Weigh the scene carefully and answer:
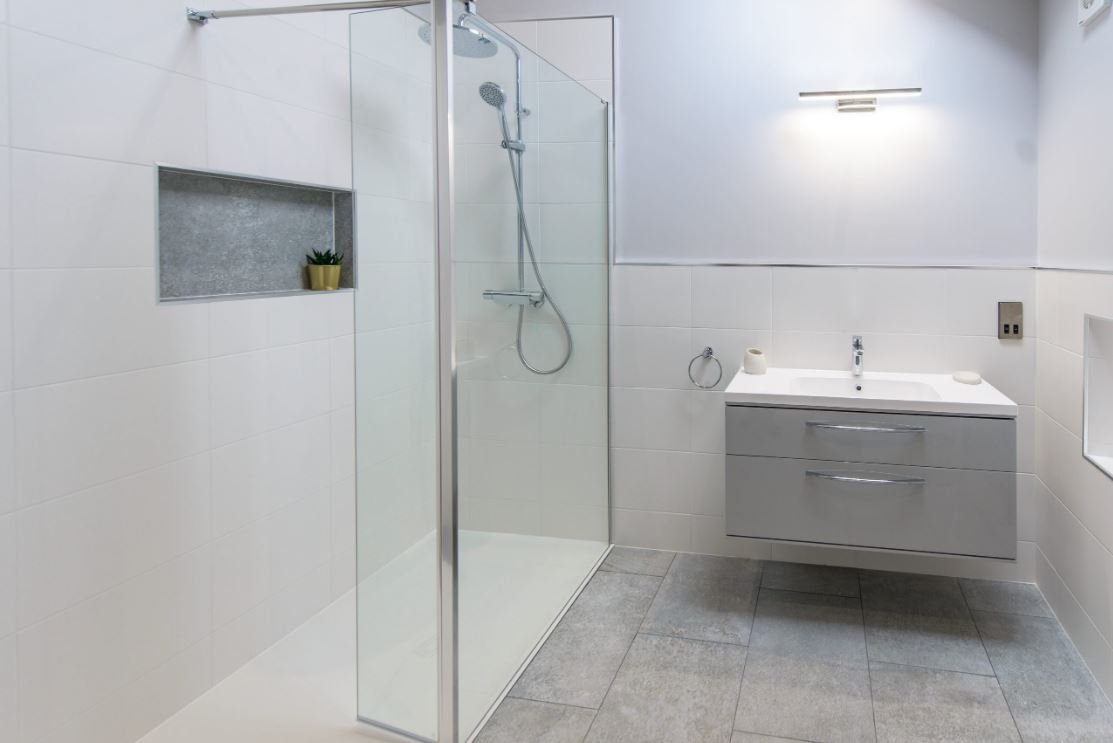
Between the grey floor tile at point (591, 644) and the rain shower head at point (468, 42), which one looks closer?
the rain shower head at point (468, 42)

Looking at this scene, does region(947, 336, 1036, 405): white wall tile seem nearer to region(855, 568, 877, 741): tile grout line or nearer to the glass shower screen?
region(855, 568, 877, 741): tile grout line

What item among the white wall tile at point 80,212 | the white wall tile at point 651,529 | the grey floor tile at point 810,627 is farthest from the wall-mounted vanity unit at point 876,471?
the white wall tile at point 80,212

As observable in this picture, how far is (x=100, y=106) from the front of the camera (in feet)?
6.68

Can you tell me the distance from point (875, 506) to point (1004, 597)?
810 millimetres

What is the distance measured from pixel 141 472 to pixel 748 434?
70.1 inches

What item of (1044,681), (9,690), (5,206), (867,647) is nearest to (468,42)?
(5,206)

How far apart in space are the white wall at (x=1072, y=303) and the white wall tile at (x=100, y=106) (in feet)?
8.19

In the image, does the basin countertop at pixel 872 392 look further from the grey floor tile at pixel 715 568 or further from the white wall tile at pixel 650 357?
the grey floor tile at pixel 715 568

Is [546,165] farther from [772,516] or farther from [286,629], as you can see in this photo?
[286,629]

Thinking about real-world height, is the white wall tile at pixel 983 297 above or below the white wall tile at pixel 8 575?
above

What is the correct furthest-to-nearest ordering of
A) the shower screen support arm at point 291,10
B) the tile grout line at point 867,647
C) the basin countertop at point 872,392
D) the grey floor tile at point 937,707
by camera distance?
the basin countertop at point 872,392, the tile grout line at point 867,647, the grey floor tile at point 937,707, the shower screen support arm at point 291,10

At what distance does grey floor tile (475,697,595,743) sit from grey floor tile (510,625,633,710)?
0.04m

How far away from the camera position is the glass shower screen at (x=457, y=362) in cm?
208

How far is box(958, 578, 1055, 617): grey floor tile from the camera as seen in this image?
3020mm
